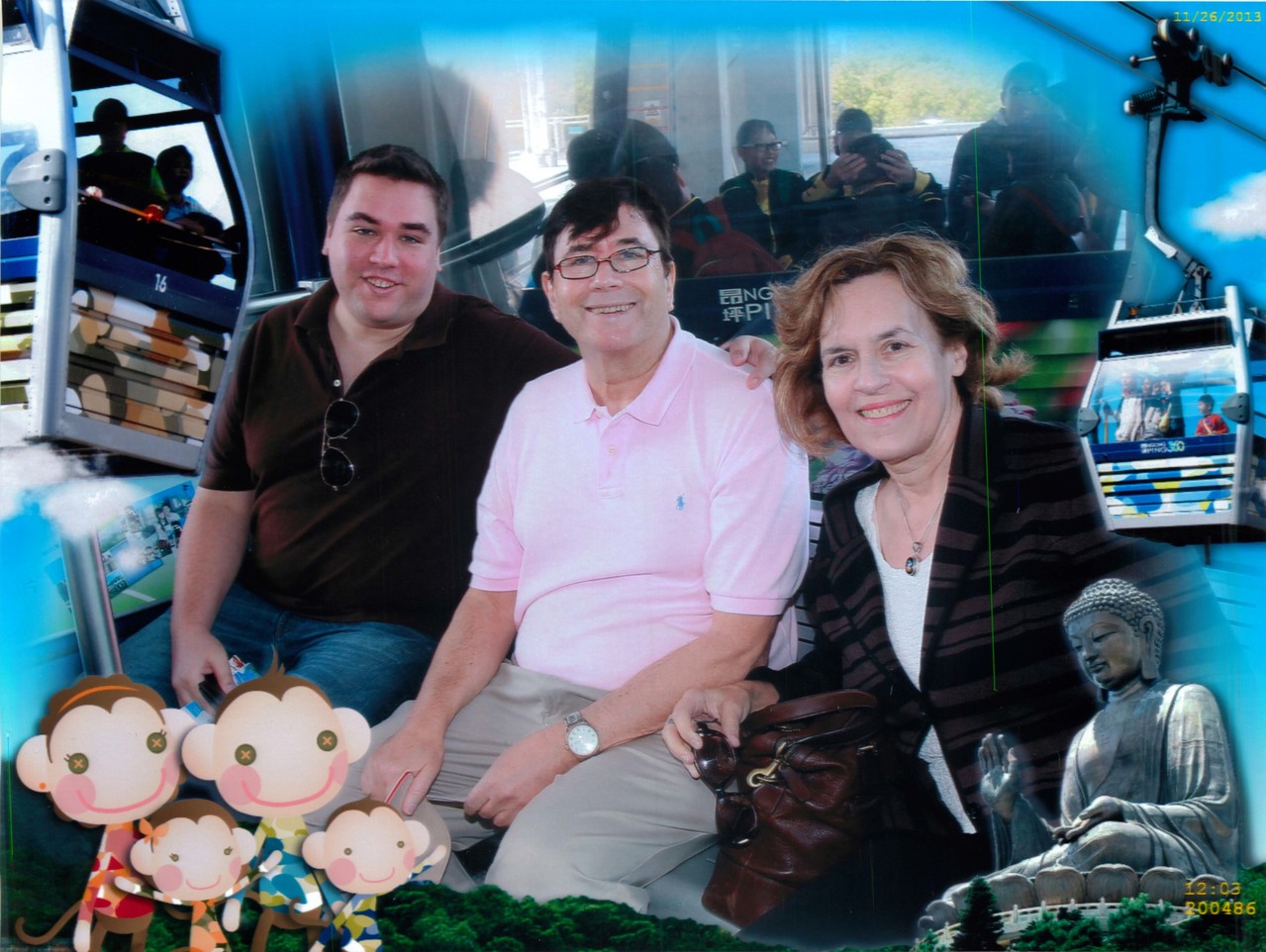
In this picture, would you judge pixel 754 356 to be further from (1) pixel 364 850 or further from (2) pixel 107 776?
(2) pixel 107 776

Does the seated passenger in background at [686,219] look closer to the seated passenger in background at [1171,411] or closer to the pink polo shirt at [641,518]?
the pink polo shirt at [641,518]

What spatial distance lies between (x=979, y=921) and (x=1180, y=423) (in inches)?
57.3

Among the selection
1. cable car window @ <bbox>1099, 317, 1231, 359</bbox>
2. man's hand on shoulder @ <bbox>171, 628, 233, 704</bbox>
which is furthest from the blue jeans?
cable car window @ <bbox>1099, 317, 1231, 359</bbox>

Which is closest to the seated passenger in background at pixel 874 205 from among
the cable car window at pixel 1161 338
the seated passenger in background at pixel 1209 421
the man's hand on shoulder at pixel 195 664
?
the cable car window at pixel 1161 338

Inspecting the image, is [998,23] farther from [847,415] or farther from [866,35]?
[847,415]

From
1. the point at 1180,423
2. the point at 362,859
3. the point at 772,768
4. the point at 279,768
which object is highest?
the point at 1180,423

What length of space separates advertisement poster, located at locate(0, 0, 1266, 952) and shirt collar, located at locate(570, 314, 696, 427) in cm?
7

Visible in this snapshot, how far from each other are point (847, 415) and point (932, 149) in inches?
30.4

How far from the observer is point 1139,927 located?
3.47 m

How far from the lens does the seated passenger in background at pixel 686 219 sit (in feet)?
11.9

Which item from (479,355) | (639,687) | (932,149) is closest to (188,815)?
(639,687)

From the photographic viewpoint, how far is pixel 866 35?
3639 mm

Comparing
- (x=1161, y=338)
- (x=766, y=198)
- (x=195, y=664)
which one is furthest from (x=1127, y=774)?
(x=195, y=664)

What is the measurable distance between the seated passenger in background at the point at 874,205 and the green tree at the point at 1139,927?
6.21ft
